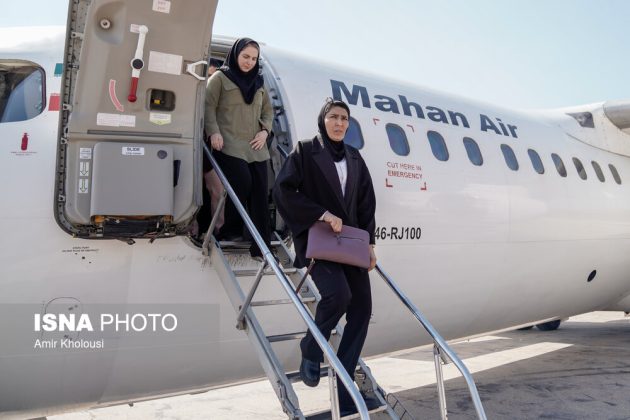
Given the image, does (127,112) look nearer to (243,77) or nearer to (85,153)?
(85,153)

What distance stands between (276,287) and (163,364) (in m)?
1.07

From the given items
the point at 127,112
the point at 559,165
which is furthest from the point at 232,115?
the point at 559,165

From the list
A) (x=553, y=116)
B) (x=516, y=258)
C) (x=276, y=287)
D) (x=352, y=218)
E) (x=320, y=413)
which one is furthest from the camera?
(x=553, y=116)

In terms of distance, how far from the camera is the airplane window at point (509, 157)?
25.0 feet

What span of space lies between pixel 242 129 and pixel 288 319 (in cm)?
160

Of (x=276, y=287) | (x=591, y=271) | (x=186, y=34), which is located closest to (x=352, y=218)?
(x=276, y=287)

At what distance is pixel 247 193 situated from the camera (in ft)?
14.7

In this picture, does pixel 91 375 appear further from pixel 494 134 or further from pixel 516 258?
pixel 494 134

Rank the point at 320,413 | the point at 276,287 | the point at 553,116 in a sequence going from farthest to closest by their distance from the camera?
1. the point at 553,116
2. the point at 276,287
3. the point at 320,413

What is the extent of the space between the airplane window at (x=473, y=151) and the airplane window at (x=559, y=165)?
1.96 m

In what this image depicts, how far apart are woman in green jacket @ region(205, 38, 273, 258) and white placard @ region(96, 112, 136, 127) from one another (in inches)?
24.6

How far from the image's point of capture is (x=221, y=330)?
4.73 meters

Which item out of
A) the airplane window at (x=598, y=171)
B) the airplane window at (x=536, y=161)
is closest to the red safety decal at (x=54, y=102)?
the airplane window at (x=536, y=161)

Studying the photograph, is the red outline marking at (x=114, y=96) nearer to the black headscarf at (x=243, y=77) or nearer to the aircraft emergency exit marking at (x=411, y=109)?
the black headscarf at (x=243, y=77)
